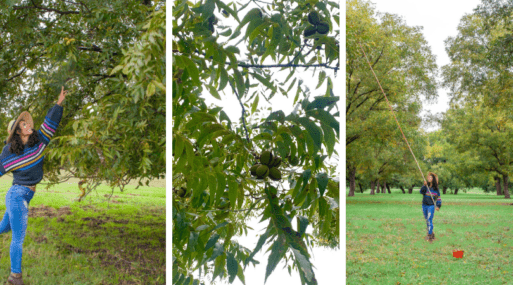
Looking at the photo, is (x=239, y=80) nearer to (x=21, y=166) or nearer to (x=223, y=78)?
(x=223, y=78)

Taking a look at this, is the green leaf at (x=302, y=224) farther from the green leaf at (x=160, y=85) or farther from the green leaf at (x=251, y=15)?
the green leaf at (x=160, y=85)

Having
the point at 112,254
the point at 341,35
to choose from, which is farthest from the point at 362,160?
the point at 341,35

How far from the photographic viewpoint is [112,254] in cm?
205

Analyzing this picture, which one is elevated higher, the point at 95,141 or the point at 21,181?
the point at 95,141

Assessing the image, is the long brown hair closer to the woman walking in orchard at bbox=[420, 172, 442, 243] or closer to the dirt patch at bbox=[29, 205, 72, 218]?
the dirt patch at bbox=[29, 205, 72, 218]

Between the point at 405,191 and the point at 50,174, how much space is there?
20.6ft

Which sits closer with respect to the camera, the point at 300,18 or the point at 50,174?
the point at 300,18

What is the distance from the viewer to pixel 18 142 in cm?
145

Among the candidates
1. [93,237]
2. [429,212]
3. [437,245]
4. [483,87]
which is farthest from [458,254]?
[93,237]

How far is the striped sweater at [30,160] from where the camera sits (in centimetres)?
142

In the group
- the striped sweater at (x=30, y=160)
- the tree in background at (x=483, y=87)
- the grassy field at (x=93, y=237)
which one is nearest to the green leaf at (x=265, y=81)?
the striped sweater at (x=30, y=160)

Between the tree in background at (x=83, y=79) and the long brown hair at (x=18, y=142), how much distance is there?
3.0 inches

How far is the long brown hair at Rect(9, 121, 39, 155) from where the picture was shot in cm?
143

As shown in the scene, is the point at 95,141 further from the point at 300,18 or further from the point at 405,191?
the point at 405,191
